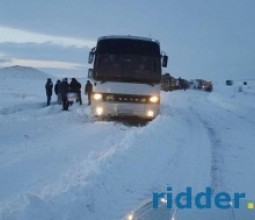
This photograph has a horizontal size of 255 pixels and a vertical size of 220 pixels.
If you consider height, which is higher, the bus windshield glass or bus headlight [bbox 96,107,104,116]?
the bus windshield glass

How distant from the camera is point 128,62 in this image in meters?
17.9

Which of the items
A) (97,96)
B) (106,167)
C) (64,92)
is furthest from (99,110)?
(106,167)

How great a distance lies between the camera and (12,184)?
8648 mm

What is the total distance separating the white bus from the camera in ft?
58.4

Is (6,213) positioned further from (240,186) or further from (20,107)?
(20,107)

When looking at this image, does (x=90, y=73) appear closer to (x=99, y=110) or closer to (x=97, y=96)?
(x=97, y=96)

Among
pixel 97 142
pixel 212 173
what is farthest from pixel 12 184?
pixel 97 142

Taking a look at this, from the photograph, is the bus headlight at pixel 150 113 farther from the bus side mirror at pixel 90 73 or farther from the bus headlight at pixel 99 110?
the bus side mirror at pixel 90 73

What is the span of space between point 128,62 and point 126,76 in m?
0.54

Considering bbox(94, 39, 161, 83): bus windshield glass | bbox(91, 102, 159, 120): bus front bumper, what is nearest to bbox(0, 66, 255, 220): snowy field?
bbox(91, 102, 159, 120): bus front bumper

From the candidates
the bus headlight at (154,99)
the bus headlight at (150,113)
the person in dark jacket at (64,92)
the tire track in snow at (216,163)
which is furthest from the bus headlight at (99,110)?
the person in dark jacket at (64,92)

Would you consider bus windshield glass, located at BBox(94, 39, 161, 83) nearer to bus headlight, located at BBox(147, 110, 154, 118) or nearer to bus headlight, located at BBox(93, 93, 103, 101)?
bus headlight, located at BBox(93, 93, 103, 101)

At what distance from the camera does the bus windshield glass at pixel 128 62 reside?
58.4ft

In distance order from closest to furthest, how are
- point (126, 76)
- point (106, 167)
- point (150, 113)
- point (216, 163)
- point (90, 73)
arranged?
point (106, 167) < point (216, 163) < point (126, 76) < point (90, 73) < point (150, 113)
